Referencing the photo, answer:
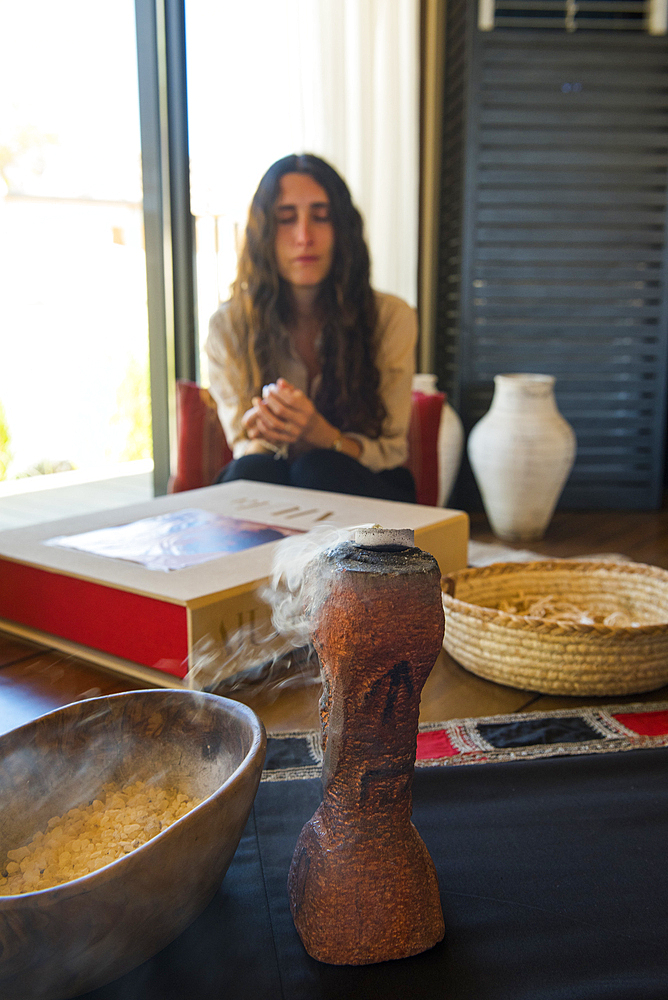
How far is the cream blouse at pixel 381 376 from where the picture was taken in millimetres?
1767

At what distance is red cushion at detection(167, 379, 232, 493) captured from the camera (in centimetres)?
200

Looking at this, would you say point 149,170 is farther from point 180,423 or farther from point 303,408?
point 303,408

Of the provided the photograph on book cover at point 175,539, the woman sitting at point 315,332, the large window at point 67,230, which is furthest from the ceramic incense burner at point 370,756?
the large window at point 67,230

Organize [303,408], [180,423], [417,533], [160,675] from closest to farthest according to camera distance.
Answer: [160,675], [417,533], [303,408], [180,423]

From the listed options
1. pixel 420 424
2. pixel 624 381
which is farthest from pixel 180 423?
pixel 624 381

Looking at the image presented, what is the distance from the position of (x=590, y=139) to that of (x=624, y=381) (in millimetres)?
817

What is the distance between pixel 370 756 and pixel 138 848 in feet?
0.36

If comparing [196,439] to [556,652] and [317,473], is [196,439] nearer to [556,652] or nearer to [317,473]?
[317,473]

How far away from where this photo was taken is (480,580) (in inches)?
33.0

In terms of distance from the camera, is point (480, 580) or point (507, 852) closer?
point (507, 852)

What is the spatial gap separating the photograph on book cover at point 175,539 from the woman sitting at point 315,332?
704mm

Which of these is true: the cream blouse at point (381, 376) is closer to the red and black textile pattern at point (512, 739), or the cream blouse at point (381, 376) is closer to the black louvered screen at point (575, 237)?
the black louvered screen at point (575, 237)

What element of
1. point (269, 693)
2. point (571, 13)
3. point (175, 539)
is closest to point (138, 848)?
point (269, 693)

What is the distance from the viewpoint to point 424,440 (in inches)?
83.7
